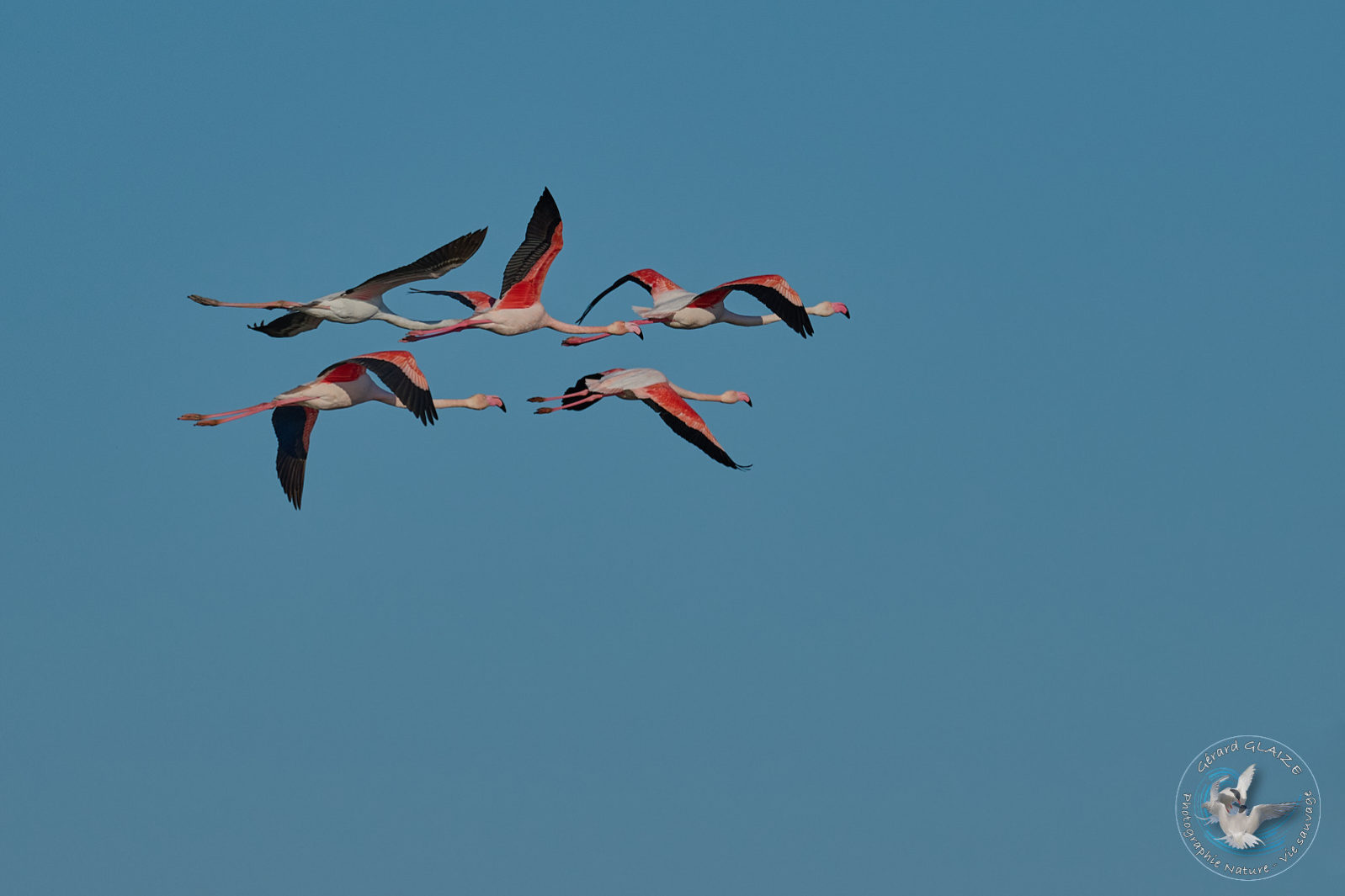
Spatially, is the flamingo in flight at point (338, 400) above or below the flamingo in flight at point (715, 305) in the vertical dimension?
below

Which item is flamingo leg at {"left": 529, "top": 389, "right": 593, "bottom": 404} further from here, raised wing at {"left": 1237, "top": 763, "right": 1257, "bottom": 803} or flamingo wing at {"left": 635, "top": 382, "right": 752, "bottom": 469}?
raised wing at {"left": 1237, "top": 763, "right": 1257, "bottom": 803}

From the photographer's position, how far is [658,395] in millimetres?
45938

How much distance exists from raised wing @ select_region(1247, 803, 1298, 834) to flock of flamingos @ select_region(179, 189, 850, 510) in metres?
14.7

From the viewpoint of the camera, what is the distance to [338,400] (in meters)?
46.7

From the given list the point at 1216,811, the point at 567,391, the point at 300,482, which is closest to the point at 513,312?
the point at 567,391

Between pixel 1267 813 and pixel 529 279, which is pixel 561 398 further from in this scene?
pixel 1267 813

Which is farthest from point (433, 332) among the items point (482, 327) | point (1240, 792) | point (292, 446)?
point (1240, 792)

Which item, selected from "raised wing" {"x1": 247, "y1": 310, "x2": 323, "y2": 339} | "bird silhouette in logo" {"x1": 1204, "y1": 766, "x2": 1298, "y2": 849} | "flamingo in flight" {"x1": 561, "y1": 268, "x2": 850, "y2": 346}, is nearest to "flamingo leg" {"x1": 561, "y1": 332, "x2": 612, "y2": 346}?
"flamingo in flight" {"x1": 561, "y1": 268, "x2": 850, "y2": 346}

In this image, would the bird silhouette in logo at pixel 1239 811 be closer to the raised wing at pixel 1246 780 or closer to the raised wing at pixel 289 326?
the raised wing at pixel 1246 780

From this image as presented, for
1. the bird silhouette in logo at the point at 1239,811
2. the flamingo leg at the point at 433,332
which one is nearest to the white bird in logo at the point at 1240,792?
the bird silhouette in logo at the point at 1239,811

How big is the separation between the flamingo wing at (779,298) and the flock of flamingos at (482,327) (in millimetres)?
16

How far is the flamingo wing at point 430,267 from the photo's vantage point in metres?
45.0

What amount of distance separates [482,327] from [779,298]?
582 centimetres

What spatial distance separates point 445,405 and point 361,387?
372 centimetres
